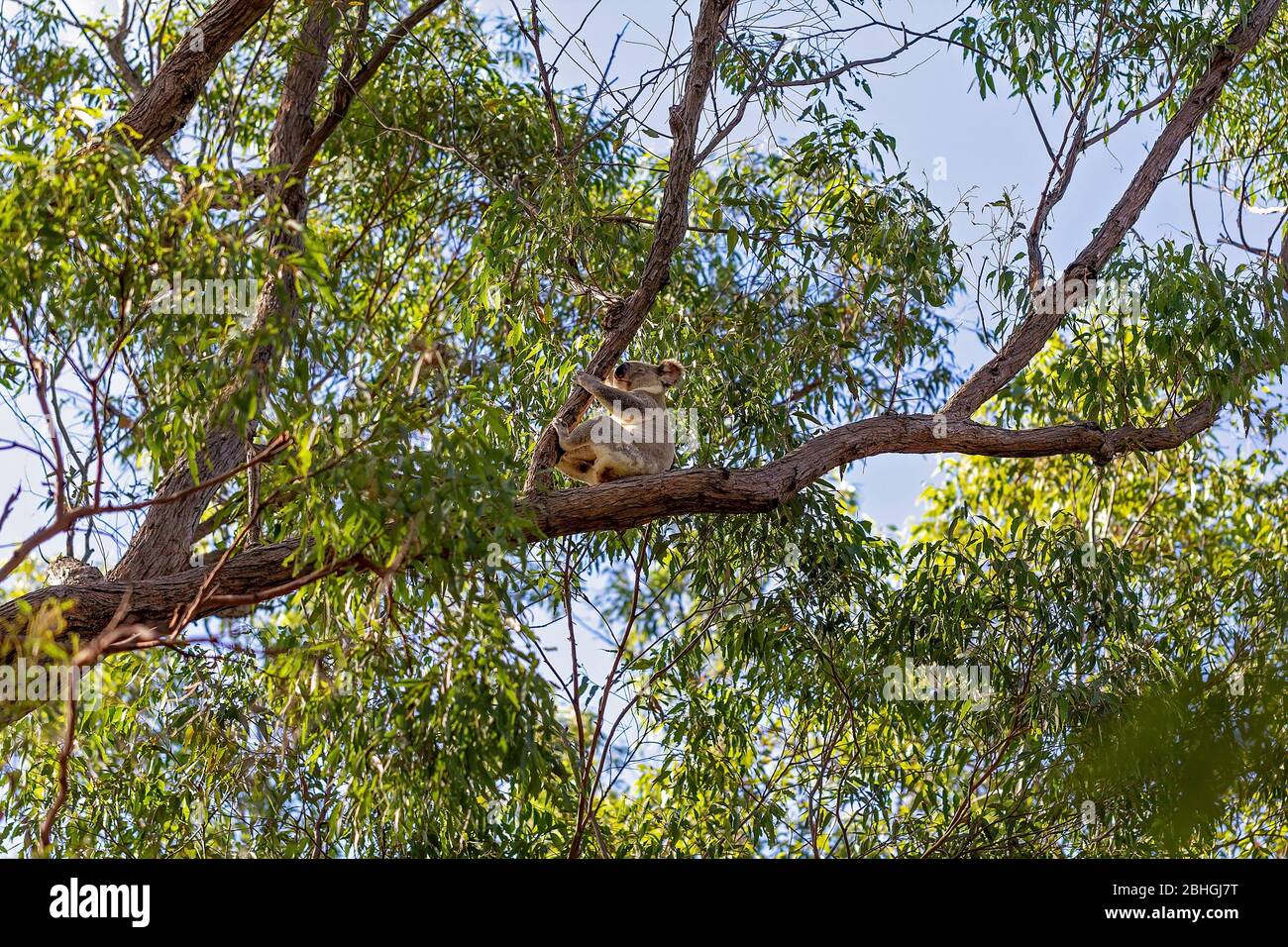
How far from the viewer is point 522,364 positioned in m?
7.16

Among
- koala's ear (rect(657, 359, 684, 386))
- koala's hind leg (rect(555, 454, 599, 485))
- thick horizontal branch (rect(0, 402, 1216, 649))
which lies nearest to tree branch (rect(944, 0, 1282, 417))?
thick horizontal branch (rect(0, 402, 1216, 649))

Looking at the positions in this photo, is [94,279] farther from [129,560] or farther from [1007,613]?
[1007,613]

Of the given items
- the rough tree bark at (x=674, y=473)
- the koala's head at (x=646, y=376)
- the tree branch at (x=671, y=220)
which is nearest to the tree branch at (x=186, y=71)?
the rough tree bark at (x=674, y=473)

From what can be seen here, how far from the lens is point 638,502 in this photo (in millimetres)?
5168

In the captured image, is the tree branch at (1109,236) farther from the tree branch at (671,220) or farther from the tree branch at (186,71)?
the tree branch at (186,71)

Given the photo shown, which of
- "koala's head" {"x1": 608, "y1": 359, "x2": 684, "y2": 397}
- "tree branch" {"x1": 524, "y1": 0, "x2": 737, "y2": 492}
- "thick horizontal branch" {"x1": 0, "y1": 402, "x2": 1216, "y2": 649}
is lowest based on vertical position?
"thick horizontal branch" {"x1": 0, "y1": 402, "x2": 1216, "y2": 649}

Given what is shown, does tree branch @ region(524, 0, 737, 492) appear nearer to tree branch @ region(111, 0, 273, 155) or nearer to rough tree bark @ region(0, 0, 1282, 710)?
rough tree bark @ region(0, 0, 1282, 710)

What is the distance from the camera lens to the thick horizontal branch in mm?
4602

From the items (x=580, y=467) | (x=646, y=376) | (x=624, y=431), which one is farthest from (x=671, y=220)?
(x=580, y=467)

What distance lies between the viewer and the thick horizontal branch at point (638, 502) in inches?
181

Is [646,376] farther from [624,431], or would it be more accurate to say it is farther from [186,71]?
[186,71]

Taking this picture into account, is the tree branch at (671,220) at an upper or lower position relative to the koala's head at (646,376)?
upper

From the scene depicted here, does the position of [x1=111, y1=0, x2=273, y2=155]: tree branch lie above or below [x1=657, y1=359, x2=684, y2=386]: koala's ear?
above
